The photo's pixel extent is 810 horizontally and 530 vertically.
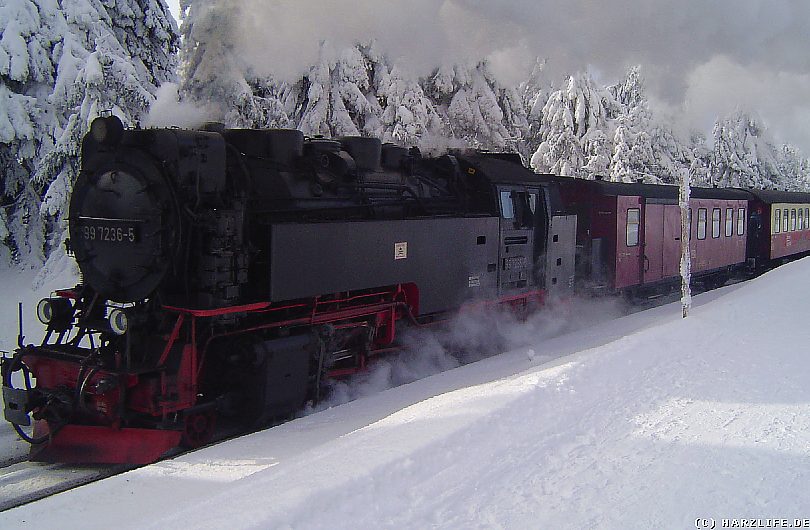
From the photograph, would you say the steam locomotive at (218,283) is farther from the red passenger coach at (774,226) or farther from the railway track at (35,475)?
the red passenger coach at (774,226)

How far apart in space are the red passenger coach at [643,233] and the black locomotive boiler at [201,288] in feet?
21.0

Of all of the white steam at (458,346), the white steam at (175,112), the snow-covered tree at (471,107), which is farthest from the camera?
the snow-covered tree at (471,107)

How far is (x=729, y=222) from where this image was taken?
19.2 metres

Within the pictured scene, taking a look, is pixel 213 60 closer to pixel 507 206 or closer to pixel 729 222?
→ pixel 507 206

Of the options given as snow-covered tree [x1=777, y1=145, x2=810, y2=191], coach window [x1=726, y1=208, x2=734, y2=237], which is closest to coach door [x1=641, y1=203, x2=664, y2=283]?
coach window [x1=726, y1=208, x2=734, y2=237]

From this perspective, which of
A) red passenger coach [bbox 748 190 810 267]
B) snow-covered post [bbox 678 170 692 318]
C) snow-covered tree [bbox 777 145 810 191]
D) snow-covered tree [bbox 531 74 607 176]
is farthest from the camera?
snow-covered tree [bbox 777 145 810 191]

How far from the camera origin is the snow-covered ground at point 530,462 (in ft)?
12.3

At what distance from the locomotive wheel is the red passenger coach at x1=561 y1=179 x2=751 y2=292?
8363 millimetres

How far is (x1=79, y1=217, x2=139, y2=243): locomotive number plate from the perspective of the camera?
21.2 ft

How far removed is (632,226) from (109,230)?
11109 millimetres

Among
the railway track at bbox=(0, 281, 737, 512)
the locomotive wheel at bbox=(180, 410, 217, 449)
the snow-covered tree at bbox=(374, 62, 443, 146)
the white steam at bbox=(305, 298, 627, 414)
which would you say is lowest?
the railway track at bbox=(0, 281, 737, 512)

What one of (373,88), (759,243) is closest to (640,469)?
(373,88)

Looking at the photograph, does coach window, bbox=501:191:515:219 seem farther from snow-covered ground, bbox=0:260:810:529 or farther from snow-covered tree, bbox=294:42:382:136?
snow-covered tree, bbox=294:42:382:136

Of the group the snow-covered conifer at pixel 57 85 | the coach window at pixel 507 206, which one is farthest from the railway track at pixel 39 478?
the snow-covered conifer at pixel 57 85
